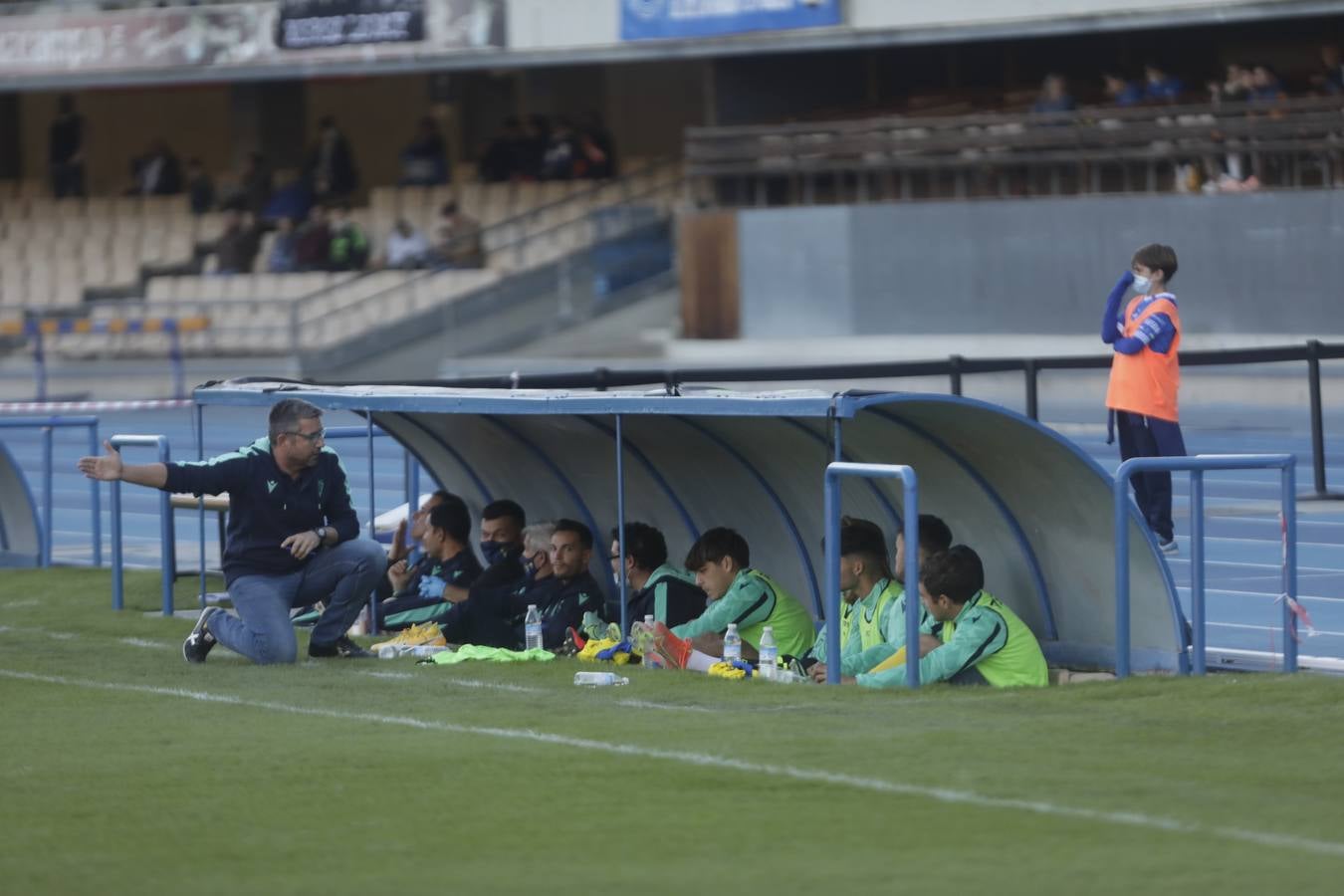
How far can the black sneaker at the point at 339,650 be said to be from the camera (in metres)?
11.1

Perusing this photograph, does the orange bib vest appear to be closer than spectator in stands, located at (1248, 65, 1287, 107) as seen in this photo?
Yes

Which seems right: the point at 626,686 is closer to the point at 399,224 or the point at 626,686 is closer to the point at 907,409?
the point at 907,409

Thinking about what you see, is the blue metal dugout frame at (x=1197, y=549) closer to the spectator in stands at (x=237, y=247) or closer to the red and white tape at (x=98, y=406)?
the red and white tape at (x=98, y=406)

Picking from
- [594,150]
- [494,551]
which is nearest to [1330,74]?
[594,150]

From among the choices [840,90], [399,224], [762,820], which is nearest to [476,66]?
[399,224]

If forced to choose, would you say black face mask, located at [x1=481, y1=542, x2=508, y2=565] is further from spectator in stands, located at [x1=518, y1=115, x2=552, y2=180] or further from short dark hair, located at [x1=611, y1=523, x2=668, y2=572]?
spectator in stands, located at [x1=518, y1=115, x2=552, y2=180]

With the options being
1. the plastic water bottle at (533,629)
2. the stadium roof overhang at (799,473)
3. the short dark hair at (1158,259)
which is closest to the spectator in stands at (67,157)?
the stadium roof overhang at (799,473)

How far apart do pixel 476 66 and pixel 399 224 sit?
8.76 feet

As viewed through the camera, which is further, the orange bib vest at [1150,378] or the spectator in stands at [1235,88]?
the spectator in stands at [1235,88]

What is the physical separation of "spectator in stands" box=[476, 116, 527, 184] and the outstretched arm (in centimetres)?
2590

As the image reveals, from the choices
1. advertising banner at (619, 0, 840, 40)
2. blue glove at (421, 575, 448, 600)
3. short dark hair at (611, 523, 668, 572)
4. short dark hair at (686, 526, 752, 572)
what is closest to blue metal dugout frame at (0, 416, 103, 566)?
blue glove at (421, 575, 448, 600)

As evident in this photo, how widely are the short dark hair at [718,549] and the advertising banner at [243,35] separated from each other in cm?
2411

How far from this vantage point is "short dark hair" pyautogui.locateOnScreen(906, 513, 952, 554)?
32.4 feet

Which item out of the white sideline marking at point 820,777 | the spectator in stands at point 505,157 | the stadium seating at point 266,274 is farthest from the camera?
the spectator in stands at point 505,157
